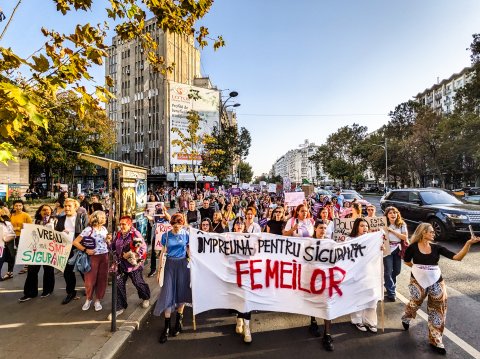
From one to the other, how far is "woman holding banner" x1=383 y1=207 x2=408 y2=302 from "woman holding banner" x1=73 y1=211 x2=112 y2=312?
5.10 meters

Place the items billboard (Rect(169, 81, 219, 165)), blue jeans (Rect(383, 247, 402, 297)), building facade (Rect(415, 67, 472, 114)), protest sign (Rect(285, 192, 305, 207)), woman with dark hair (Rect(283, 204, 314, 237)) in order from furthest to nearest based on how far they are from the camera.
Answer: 1. building facade (Rect(415, 67, 472, 114))
2. billboard (Rect(169, 81, 219, 165))
3. protest sign (Rect(285, 192, 305, 207))
4. woman with dark hair (Rect(283, 204, 314, 237))
5. blue jeans (Rect(383, 247, 402, 297))

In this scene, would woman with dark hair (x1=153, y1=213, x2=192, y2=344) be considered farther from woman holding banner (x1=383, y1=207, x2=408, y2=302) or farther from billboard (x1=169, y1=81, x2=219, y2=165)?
billboard (x1=169, y1=81, x2=219, y2=165)

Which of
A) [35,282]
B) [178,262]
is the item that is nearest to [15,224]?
[35,282]

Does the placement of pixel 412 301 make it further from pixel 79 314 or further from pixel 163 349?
pixel 79 314

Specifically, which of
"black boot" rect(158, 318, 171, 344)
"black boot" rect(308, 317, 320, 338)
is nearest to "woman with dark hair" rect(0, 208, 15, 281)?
"black boot" rect(158, 318, 171, 344)

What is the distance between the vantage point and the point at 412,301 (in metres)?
4.21

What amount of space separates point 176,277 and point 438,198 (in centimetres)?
1129

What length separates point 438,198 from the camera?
11.6 m

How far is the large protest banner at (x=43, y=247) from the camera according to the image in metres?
5.58

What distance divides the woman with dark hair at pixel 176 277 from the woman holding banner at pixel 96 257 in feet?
4.47

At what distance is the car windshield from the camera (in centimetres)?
1143

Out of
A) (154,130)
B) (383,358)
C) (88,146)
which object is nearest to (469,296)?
(383,358)

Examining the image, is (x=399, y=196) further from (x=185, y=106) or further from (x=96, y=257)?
(x=185, y=106)

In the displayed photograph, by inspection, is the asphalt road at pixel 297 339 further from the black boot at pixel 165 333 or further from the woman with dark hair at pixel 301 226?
the woman with dark hair at pixel 301 226
